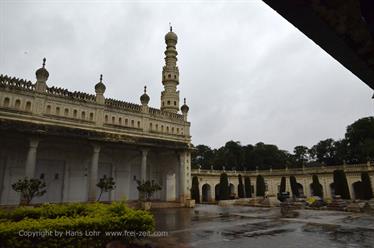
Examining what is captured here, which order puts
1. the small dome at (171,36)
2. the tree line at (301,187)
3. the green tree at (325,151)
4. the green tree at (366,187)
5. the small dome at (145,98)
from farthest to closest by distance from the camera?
the green tree at (325,151), the small dome at (171,36), the tree line at (301,187), the green tree at (366,187), the small dome at (145,98)

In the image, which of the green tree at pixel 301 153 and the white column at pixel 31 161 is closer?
the white column at pixel 31 161

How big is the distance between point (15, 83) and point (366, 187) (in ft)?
141

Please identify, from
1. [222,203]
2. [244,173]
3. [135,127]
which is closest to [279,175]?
[244,173]

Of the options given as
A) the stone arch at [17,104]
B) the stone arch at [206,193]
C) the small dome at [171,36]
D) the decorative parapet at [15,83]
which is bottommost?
the stone arch at [206,193]

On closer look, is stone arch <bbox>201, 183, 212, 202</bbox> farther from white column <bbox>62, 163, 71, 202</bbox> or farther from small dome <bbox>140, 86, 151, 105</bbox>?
white column <bbox>62, 163, 71, 202</bbox>

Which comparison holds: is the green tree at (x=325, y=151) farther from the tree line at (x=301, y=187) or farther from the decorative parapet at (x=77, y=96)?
the decorative parapet at (x=77, y=96)

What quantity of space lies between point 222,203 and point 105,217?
27124 mm

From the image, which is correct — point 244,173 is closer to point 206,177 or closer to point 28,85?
point 206,177

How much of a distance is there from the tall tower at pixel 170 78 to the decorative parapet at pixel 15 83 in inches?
683

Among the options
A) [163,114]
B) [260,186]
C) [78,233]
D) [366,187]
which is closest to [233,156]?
[260,186]

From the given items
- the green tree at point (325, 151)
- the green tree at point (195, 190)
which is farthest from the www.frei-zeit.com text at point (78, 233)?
the green tree at point (325, 151)

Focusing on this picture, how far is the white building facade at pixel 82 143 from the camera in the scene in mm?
21672

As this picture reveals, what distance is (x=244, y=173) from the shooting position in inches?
2093

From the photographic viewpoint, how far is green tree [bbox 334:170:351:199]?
125 ft
